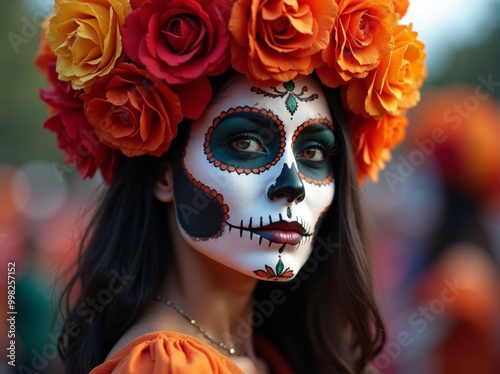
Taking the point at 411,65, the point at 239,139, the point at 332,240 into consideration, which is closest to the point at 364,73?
the point at 411,65

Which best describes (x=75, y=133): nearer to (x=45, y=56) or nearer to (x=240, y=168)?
(x=45, y=56)

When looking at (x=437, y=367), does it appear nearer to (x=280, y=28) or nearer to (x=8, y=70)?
(x=280, y=28)

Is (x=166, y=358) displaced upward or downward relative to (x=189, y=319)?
upward

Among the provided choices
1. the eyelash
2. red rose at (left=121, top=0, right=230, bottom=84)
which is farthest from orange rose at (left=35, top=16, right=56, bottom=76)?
the eyelash

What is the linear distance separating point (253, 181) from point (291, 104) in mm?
343

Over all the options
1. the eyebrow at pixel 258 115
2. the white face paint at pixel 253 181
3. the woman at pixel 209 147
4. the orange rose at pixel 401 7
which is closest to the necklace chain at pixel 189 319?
the woman at pixel 209 147

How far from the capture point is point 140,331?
8.45 ft

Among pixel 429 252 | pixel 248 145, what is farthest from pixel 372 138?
pixel 429 252

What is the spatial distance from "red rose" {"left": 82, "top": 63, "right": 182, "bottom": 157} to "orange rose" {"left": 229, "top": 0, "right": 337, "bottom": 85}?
312 millimetres

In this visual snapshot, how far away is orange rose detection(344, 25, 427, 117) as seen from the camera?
2.67 meters

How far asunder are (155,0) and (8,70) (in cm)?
1138

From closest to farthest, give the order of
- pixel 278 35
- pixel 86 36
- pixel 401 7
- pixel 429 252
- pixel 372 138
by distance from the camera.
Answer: pixel 278 35
pixel 86 36
pixel 401 7
pixel 372 138
pixel 429 252

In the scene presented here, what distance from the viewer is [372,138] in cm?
295

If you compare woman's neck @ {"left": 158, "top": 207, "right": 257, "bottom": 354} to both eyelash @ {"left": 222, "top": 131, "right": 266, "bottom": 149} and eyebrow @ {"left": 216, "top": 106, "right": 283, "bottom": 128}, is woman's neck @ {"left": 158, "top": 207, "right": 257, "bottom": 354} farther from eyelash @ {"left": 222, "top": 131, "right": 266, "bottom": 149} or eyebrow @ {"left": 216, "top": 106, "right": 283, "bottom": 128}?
eyebrow @ {"left": 216, "top": 106, "right": 283, "bottom": 128}
